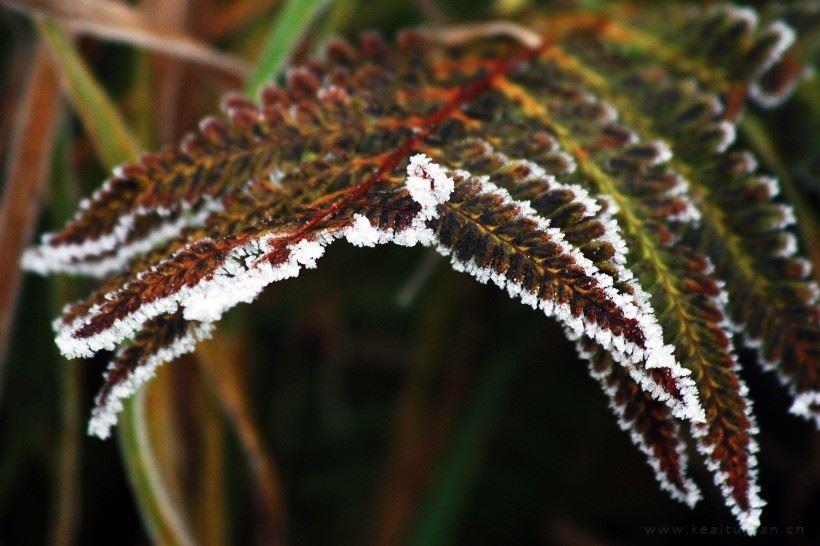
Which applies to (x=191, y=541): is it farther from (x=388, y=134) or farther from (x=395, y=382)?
(x=395, y=382)

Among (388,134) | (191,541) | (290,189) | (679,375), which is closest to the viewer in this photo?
(679,375)

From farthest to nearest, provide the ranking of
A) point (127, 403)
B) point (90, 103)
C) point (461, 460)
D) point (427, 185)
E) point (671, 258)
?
point (461, 460) → point (90, 103) → point (127, 403) → point (671, 258) → point (427, 185)

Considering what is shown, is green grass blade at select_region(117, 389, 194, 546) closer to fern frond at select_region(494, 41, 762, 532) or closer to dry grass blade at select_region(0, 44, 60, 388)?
dry grass blade at select_region(0, 44, 60, 388)

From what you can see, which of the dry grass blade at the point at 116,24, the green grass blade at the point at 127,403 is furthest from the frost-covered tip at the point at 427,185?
the dry grass blade at the point at 116,24

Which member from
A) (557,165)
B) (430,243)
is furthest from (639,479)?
(430,243)

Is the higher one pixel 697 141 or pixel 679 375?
pixel 697 141

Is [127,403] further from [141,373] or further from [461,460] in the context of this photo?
[461,460]

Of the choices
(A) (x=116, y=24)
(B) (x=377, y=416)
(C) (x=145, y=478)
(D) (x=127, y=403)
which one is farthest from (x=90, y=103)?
(B) (x=377, y=416)
